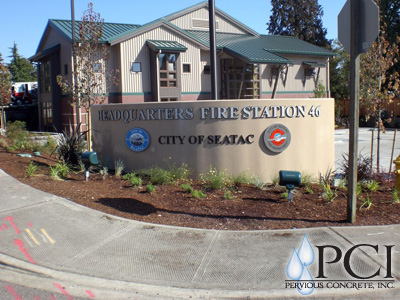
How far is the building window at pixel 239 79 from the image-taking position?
30688 mm

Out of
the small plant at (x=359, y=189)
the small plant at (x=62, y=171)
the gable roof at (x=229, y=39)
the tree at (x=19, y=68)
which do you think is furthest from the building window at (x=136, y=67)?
the tree at (x=19, y=68)

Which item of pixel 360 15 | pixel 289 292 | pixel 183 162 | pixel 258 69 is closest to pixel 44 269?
pixel 289 292

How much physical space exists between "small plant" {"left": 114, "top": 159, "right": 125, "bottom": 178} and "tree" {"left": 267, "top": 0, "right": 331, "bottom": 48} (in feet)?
170

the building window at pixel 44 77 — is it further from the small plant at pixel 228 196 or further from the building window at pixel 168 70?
the small plant at pixel 228 196

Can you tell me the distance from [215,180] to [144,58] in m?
18.9

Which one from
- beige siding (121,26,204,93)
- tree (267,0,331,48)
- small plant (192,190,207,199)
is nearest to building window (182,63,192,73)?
beige siding (121,26,204,93)

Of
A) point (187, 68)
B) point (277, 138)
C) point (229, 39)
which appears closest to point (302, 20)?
point (229, 39)

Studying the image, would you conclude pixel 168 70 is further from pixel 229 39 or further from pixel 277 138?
pixel 277 138

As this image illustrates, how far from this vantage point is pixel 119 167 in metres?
10.4

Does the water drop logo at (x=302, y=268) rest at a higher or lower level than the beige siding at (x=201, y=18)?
lower

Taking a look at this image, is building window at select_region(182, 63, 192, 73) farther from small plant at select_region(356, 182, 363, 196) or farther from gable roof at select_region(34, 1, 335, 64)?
small plant at select_region(356, 182, 363, 196)

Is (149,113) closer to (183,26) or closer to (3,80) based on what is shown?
(3,80)

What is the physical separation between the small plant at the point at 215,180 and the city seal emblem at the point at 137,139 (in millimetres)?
1692

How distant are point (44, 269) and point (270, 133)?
19.9 ft
